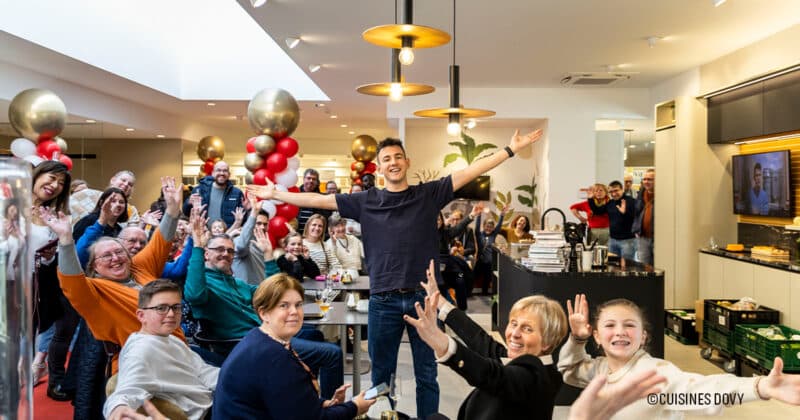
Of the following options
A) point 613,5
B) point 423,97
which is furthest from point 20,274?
point 423,97

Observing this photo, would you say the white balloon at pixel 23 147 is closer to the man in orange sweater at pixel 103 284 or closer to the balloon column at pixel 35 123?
the balloon column at pixel 35 123

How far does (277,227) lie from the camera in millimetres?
6469

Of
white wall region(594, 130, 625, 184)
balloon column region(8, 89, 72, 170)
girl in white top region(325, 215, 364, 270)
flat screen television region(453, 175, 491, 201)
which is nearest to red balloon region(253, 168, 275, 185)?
girl in white top region(325, 215, 364, 270)

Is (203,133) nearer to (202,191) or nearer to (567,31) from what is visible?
(202,191)

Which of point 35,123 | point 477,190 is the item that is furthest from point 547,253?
point 477,190

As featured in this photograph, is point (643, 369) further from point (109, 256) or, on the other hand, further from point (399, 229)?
point (109, 256)

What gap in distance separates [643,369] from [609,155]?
9.56 m

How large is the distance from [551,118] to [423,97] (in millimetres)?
1929

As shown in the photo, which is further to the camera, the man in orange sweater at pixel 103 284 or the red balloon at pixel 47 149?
the red balloon at pixel 47 149

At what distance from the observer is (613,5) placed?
5.53 metres

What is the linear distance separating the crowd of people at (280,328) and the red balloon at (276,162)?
158cm

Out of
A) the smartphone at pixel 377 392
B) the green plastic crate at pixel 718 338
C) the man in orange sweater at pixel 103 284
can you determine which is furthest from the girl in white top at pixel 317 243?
the smartphone at pixel 377 392

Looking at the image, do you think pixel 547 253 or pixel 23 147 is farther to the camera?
pixel 23 147

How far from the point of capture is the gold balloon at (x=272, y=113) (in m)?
6.70
